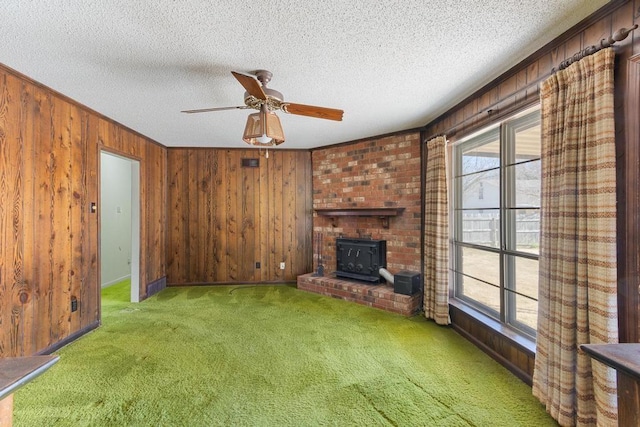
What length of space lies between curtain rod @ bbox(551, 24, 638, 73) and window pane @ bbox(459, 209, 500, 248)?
124 centimetres

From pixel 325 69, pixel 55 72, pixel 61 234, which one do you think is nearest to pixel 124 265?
pixel 61 234

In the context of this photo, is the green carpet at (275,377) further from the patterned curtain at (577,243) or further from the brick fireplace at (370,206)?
the brick fireplace at (370,206)

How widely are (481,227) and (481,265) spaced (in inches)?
15.0

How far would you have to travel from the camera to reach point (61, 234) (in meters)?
2.74

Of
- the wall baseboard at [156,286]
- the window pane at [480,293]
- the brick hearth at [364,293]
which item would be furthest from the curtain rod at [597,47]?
the wall baseboard at [156,286]

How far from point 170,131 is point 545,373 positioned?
4.52 m

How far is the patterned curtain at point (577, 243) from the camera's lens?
1.44 metres

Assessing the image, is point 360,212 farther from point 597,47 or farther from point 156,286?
point 156,286

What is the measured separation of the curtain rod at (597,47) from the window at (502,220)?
1.66 feet

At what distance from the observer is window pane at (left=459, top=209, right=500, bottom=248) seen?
2.59m

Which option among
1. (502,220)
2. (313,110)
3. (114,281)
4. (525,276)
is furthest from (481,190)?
(114,281)

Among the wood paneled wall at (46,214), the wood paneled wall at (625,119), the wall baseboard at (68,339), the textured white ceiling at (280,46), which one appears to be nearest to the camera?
the wood paneled wall at (625,119)

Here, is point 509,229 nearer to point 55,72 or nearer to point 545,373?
point 545,373

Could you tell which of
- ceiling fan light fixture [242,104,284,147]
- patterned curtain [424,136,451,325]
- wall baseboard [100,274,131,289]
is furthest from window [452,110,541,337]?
wall baseboard [100,274,131,289]
